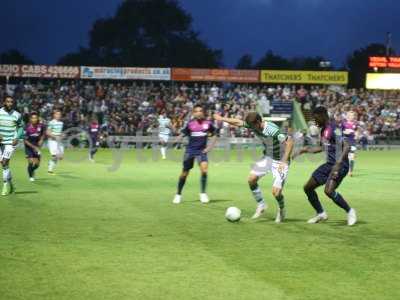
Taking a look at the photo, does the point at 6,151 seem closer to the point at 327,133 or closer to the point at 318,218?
the point at 318,218

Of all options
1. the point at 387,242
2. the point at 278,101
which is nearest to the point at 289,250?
the point at 387,242

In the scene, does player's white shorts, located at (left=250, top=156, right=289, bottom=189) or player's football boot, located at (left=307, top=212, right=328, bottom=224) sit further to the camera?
player's white shorts, located at (left=250, top=156, right=289, bottom=189)

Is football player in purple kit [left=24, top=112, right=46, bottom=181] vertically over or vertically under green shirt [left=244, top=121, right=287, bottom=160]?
under

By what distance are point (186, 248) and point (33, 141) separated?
11679 millimetres

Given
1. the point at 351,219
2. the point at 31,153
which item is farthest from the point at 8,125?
the point at 351,219

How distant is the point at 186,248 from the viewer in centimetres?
906

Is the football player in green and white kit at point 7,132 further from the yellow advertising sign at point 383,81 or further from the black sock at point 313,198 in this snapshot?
the yellow advertising sign at point 383,81

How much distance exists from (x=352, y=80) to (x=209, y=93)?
1224 cm

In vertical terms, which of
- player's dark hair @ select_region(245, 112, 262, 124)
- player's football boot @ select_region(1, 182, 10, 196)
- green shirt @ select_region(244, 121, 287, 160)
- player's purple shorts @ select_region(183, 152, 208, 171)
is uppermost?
player's dark hair @ select_region(245, 112, 262, 124)

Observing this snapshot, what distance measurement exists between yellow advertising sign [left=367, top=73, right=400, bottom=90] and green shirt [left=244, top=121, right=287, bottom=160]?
39.7m

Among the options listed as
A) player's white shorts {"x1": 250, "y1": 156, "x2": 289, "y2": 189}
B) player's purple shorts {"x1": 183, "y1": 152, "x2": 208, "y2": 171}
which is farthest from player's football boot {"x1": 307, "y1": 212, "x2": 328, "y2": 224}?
player's purple shorts {"x1": 183, "y1": 152, "x2": 208, "y2": 171}

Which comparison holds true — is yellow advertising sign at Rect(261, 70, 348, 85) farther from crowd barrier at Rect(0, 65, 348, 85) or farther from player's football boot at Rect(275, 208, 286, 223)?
player's football boot at Rect(275, 208, 286, 223)

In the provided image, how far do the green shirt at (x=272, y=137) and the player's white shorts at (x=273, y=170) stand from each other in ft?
0.44

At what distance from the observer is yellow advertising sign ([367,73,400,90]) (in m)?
49.3
